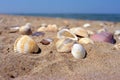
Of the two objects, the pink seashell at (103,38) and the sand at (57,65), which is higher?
the pink seashell at (103,38)

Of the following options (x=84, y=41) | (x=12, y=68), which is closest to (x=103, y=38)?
(x=84, y=41)

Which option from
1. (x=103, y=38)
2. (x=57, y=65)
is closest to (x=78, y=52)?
(x=57, y=65)

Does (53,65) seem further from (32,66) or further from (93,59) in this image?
(93,59)

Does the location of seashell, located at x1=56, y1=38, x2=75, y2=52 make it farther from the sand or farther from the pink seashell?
the pink seashell

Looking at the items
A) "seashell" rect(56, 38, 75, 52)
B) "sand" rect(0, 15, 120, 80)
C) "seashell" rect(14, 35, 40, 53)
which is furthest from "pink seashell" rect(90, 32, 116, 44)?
"seashell" rect(14, 35, 40, 53)

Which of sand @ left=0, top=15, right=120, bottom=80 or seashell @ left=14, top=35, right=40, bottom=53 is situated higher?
seashell @ left=14, top=35, right=40, bottom=53

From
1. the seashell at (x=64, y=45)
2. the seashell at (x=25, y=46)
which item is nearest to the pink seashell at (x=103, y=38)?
the seashell at (x=64, y=45)

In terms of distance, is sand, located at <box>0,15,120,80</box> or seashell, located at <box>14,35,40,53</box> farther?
seashell, located at <box>14,35,40,53</box>

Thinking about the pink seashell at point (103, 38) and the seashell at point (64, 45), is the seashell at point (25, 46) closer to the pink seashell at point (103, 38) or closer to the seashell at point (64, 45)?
the seashell at point (64, 45)

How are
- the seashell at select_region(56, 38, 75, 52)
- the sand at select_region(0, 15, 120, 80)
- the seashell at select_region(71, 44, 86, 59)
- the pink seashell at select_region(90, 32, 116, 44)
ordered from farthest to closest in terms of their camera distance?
the pink seashell at select_region(90, 32, 116, 44) → the seashell at select_region(56, 38, 75, 52) → the seashell at select_region(71, 44, 86, 59) → the sand at select_region(0, 15, 120, 80)

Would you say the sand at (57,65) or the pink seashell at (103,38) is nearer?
the sand at (57,65)

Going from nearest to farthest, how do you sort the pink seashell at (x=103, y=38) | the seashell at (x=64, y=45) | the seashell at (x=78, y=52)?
the seashell at (x=78, y=52) → the seashell at (x=64, y=45) → the pink seashell at (x=103, y=38)

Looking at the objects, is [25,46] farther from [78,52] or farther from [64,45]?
[78,52]

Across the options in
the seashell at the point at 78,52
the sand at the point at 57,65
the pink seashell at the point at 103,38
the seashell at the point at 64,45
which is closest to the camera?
the sand at the point at 57,65
